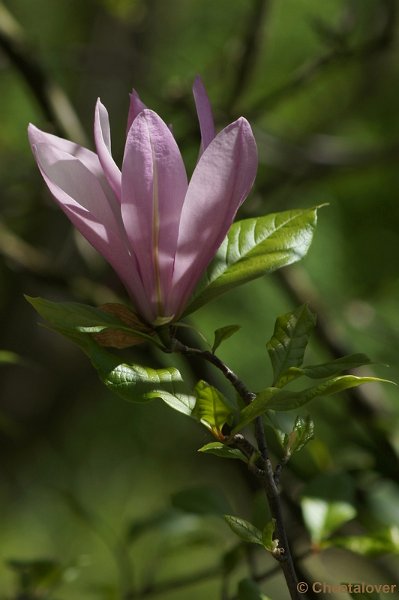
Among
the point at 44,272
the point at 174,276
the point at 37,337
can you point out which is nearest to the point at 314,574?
the point at 174,276

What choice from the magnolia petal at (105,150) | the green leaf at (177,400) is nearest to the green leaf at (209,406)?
the green leaf at (177,400)

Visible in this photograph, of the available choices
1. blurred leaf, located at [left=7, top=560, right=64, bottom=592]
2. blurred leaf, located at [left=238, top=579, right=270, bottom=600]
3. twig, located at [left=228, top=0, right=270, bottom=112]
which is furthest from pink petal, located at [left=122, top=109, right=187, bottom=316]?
twig, located at [left=228, top=0, right=270, bottom=112]

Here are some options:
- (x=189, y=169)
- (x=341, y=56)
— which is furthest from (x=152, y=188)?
(x=189, y=169)

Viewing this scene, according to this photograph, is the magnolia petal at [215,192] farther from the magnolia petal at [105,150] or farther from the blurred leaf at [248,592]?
the blurred leaf at [248,592]

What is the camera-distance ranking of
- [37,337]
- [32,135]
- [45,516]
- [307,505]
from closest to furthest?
[32,135]
[307,505]
[37,337]
[45,516]

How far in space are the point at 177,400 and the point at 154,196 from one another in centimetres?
12

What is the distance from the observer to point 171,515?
2.72 feet

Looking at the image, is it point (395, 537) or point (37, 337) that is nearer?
point (395, 537)

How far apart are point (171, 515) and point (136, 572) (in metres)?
1.97

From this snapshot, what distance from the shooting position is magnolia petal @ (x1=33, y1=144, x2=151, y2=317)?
1.43 ft

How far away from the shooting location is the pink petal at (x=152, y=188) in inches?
16.9

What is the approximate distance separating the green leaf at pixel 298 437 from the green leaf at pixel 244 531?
0.05 metres

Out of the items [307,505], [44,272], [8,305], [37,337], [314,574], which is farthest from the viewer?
[8,305]

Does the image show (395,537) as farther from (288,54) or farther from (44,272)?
(288,54)
